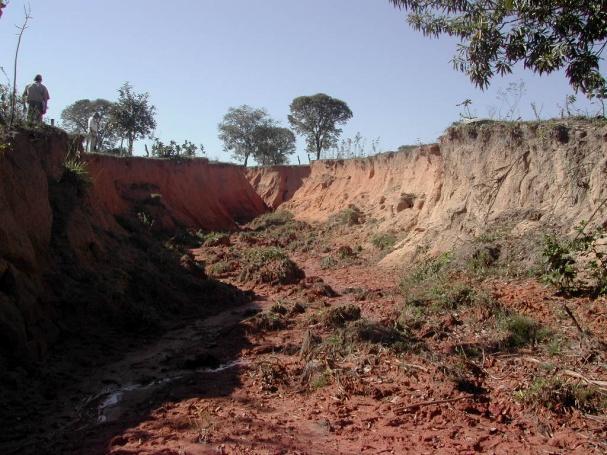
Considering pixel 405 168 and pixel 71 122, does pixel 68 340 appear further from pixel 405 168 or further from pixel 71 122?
pixel 71 122

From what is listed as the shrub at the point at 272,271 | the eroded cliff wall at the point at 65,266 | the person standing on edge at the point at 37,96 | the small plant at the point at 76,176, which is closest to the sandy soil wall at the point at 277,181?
the shrub at the point at 272,271

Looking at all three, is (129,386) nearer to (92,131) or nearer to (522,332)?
(522,332)

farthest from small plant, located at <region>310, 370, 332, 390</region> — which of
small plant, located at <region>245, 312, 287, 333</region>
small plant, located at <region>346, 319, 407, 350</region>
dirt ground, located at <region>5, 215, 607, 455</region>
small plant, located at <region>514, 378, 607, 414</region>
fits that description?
small plant, located at <region>245, 312, 287, 333</region>

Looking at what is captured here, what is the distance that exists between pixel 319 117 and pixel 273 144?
4.57 m

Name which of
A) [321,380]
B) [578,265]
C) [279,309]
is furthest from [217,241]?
[321,380]

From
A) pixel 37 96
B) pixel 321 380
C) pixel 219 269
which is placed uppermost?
pixel 37 96

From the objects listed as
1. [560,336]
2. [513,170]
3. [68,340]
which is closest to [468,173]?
[513,170]

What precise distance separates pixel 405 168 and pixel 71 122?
27.1 m

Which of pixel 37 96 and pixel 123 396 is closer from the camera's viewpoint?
pixel 123 396

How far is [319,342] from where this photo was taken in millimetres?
8016

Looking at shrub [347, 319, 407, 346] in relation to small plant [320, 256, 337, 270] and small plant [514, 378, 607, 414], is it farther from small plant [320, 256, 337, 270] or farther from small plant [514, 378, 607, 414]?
small plant [320, 256, 337, 270]

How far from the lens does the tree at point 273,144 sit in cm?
4153

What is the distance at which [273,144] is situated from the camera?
4238 centimetres

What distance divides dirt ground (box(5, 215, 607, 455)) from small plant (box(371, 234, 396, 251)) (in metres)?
6.99
